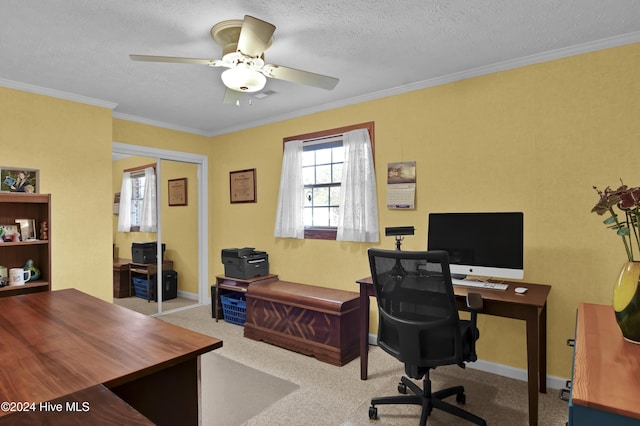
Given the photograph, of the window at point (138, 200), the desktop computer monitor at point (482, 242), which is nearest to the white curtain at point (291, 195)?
the desktop computer monitor at point (482, 242)

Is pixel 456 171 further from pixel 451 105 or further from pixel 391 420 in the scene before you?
pixel 391 420

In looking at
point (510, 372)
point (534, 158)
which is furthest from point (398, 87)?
point (510, 372)

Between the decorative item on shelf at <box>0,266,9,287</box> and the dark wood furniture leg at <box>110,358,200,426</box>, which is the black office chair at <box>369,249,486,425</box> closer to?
the dark wood furniture leg at <box>110,358,200,426</box>

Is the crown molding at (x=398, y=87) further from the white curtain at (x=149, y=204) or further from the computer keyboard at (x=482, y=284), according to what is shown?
the computer keyboard at (x=482, y=284)

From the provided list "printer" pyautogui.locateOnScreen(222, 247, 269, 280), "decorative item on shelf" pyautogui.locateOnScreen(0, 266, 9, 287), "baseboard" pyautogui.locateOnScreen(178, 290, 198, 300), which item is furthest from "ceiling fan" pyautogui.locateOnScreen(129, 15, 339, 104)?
"baseboard" pyautogui.locateOnScreen(178, 290, 198, 300)

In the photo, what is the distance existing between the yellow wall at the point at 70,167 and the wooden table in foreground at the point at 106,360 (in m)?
2.03

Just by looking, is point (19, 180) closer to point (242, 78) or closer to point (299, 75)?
point (242, 78)

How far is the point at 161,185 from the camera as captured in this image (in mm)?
4699

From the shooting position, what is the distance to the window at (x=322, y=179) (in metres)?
3.91

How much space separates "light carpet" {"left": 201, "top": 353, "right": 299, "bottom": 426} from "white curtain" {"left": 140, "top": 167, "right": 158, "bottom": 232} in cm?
226

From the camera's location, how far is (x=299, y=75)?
7.61 feet

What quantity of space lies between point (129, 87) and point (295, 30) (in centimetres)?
192

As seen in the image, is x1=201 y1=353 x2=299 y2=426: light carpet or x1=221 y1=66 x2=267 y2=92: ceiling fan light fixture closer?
x1=221 y1=66 x2=267 y2=92: ceiling fan light fixture

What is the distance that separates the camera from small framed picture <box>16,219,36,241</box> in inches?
123
